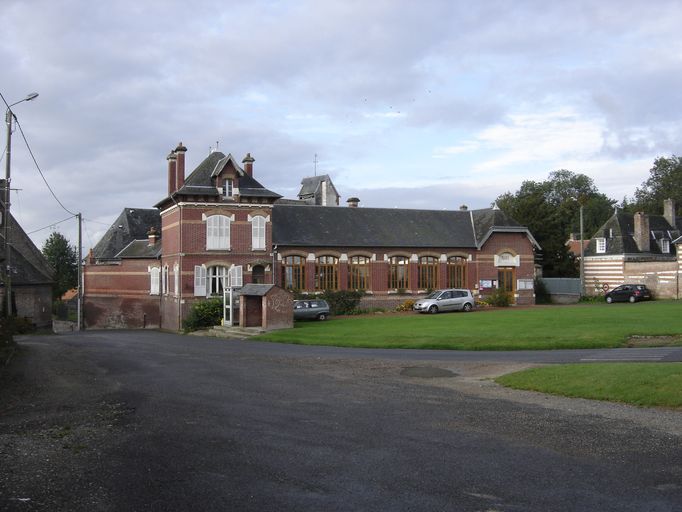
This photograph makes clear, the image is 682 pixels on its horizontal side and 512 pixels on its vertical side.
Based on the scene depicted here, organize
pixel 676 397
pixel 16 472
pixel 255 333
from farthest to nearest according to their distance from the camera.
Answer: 1. pixel 255 333
2. pixel 676 397
3. pixel 16 472

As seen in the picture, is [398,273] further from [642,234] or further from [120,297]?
[642,234]

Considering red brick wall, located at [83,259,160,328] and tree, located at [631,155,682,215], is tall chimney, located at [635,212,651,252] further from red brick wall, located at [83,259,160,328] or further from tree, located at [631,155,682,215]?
red brick wall, located at [83,259,160,328]

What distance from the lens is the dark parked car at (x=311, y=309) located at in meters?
41.1

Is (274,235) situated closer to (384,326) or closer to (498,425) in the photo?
(384,326)

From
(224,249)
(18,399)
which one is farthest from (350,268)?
(18,399)

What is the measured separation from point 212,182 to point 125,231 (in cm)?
2046

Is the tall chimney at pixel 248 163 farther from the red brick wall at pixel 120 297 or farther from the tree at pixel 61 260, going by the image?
the tree at pixel 61 260

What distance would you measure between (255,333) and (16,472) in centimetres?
2569

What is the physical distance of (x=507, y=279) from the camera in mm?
52031

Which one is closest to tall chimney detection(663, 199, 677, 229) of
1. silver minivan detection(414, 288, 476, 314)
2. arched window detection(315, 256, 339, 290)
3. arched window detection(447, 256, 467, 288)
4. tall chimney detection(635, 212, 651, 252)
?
tall chimney detection(635, 212, 651, 252)

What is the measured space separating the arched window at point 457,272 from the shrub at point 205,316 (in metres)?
18.2

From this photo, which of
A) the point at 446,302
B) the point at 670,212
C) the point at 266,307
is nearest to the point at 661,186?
the point at 670,212

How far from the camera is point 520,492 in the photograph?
310 inches

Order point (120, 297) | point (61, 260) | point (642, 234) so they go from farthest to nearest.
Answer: point (61, 260) → point (642, 234) → point (120, 297)
